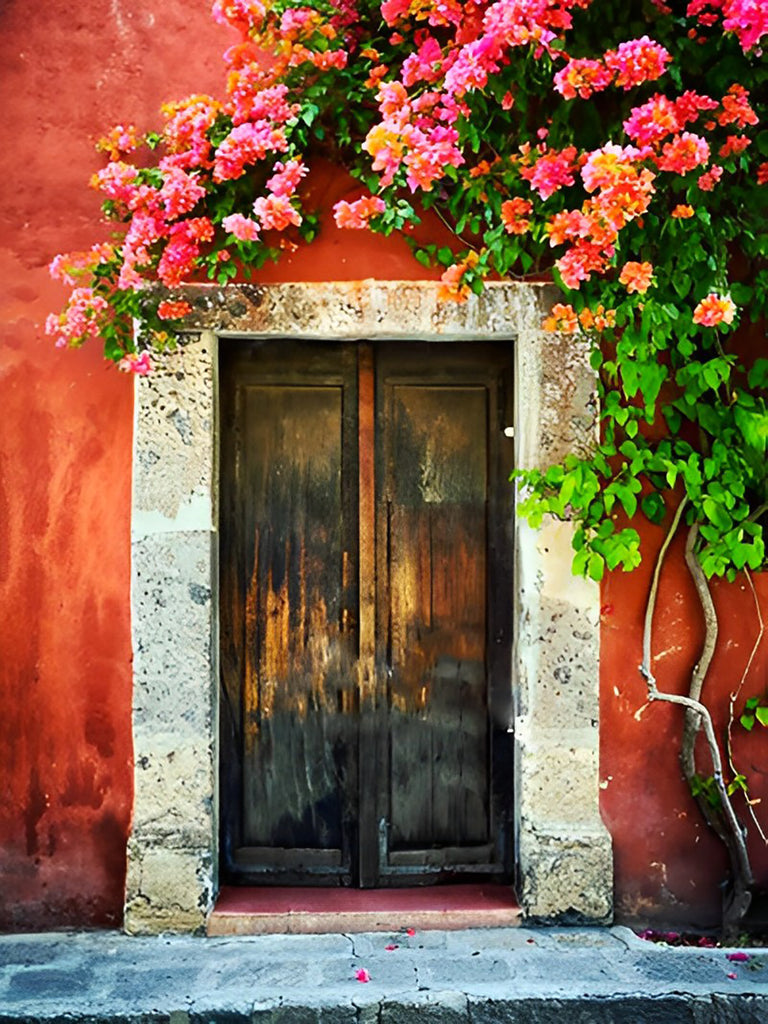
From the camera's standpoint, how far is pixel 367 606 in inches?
153

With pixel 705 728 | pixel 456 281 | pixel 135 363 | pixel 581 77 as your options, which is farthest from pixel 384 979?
pixel 581 77

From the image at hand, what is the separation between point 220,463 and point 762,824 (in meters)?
2.41

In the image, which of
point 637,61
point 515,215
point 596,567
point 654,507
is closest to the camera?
point 637,61

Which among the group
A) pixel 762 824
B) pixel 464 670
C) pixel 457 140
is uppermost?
pixel 457 140

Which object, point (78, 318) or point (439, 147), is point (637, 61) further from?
point (78, 318)

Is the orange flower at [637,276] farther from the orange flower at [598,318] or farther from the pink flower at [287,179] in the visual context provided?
the pink flower at [287,179]

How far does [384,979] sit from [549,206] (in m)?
2.56

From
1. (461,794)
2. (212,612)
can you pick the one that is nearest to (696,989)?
(461,794)

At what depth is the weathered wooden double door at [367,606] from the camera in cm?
391

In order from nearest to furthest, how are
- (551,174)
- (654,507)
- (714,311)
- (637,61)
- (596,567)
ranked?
(637,61), (714,311), (551,174), (596,567), (654,507)

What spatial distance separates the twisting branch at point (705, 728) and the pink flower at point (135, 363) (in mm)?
1945

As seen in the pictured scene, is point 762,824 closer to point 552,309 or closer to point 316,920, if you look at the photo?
point 316,920

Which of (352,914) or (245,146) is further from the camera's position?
(352,914)

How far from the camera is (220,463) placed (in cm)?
388
